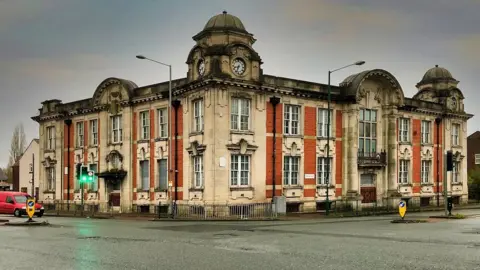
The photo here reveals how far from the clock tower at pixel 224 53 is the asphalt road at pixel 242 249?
15.4 meters

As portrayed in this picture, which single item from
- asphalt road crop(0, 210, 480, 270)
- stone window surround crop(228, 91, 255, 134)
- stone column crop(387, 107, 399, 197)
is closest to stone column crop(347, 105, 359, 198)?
stone column crop(387, 107, 399, 197)

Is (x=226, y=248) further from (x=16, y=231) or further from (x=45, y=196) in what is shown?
(x=45, y=196)

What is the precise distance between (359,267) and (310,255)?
224 cm

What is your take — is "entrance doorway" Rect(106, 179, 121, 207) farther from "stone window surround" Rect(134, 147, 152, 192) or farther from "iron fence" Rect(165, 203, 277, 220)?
"iron fence" Rect(165, 203, 277, 220)

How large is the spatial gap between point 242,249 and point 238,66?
21745 mm

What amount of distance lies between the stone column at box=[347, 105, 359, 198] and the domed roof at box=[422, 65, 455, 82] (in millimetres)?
12813

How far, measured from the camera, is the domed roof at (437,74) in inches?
2026

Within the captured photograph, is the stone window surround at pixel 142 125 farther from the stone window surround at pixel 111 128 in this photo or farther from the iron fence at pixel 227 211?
the iron fence at pixel 227 211

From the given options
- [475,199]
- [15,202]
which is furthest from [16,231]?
[475,199]

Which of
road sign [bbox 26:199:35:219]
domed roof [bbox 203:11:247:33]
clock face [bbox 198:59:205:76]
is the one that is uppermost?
domed roof [bbox 203:11:247:33]

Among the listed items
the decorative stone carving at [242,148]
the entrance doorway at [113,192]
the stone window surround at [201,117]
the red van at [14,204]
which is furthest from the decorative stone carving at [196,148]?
the red van at [14,204]

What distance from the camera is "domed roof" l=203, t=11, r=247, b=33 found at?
37.4 meters

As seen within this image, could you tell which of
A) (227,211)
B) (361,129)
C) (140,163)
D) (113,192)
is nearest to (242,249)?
(227,211)

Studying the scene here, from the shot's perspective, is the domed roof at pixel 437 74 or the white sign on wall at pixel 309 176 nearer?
the white sign on wall at pixel 309 176
